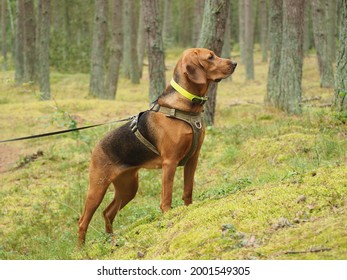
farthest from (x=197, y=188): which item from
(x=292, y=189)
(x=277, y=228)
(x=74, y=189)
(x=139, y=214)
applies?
(x=277, y=228)

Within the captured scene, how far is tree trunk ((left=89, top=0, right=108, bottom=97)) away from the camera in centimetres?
2191

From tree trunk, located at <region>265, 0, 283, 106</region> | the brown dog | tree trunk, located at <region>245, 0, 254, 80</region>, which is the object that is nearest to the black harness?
the brown dog

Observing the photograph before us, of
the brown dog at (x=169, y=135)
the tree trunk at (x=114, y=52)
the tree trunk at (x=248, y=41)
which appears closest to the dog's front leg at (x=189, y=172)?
the brown dog at (x=169, y=135)

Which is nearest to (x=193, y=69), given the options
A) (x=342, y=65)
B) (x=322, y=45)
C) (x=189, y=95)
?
(x=189, y=95)

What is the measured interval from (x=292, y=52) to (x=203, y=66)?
27.4 ft

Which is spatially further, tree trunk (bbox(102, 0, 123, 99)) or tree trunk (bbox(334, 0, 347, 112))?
tree trunk (bbox(102, 0, 123, 99))

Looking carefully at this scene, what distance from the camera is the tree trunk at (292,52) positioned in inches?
526

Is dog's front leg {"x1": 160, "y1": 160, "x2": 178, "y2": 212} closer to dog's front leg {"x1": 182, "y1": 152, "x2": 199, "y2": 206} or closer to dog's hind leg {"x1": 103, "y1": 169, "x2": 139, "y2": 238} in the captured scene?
dog's front leg {"x1": 182, "y1": 152, "x2": 199, "y2": 206}

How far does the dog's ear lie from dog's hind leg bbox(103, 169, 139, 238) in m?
1.37

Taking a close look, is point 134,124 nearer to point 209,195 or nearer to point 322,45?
point 209,195

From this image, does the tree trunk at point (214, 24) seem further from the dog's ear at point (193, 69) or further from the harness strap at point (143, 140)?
the dog's ear at point (193, 69)

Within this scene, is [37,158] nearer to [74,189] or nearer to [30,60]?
[74,189]

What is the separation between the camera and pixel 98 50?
22.8m

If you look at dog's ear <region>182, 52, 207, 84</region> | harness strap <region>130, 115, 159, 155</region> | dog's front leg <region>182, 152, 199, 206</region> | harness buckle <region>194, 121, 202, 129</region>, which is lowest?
dog's front leg <region>182, 152, 199, 206</region>
